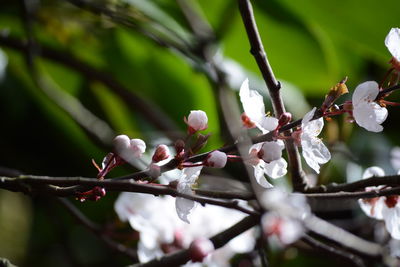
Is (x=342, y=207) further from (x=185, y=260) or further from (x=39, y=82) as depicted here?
(x=39, y=82)

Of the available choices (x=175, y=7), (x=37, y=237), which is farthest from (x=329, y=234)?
(x=37, y=237)

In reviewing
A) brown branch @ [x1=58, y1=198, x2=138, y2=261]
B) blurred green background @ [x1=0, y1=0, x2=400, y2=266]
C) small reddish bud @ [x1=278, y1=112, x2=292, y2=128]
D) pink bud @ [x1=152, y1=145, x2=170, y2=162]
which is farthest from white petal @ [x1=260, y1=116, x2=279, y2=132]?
blurred green background @ [x1=0, y1=0, x2=400, y2=266]

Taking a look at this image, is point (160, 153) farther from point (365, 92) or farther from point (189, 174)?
point (365, 92)

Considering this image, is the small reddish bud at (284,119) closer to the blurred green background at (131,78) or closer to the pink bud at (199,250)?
the pink bud at (199,250)

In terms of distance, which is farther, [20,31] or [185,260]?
[20,31]

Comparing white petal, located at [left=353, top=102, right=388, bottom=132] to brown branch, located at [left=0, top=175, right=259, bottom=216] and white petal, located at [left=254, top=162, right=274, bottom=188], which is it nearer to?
white petal, located at [left=254, top=162, right=274, bottom=188]
